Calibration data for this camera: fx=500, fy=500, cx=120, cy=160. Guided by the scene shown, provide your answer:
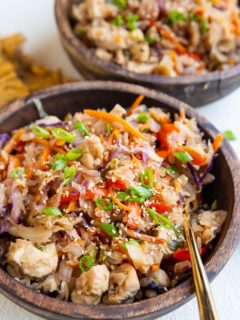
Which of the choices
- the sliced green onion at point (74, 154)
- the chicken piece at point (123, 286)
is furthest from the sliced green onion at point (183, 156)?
the chicken piece at point (123, 286)

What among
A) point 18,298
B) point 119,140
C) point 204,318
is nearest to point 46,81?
point 119,140

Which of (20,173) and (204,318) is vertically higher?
(20,173)

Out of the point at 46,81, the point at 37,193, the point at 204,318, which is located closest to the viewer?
the point at 204,318

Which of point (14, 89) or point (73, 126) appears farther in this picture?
point (14, 89)

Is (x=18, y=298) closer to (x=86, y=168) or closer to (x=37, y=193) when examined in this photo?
(x=37, y=193)

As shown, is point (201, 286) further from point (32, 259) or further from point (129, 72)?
point (129, 72)

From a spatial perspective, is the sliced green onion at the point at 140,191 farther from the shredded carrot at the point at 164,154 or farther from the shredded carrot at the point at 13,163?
the shredded carrot at the point at 13,163

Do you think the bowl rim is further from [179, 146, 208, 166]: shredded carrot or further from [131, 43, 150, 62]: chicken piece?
[179, 146, 208, 166]: shredded carrot
